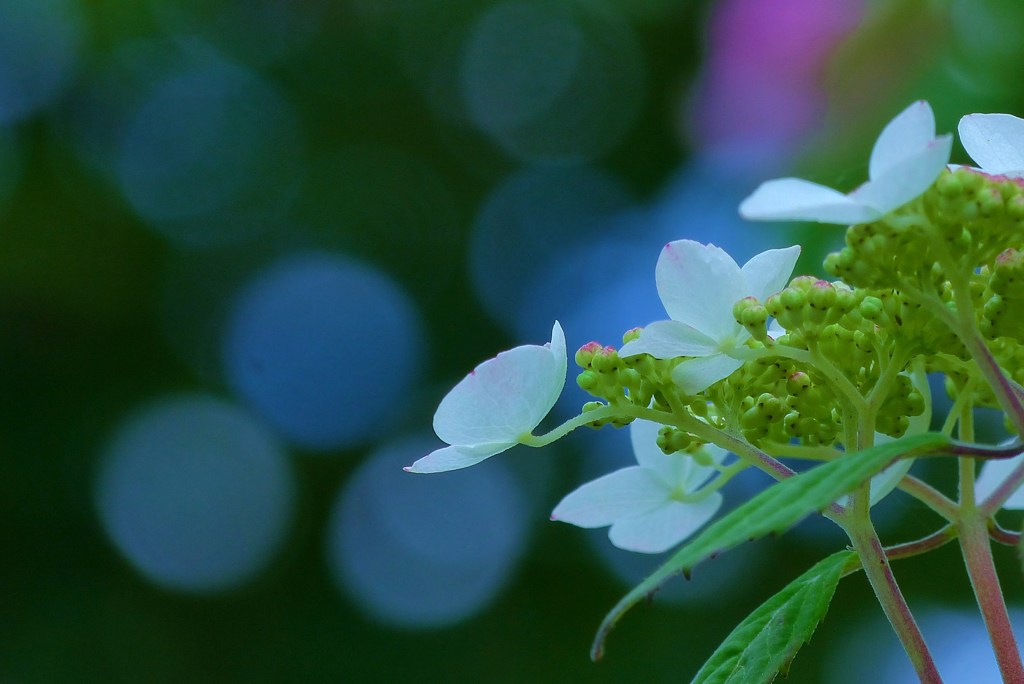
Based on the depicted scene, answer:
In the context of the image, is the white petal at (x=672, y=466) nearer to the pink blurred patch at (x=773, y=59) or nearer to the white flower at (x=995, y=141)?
the white flower at (x=995, y=141)

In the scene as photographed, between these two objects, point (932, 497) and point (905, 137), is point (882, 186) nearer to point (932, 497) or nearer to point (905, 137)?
point (905, 137)

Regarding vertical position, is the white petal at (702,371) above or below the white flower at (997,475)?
above

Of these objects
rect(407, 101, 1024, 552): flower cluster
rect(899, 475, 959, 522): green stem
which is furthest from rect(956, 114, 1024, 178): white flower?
rect(899, 475, 959, 522): green stem

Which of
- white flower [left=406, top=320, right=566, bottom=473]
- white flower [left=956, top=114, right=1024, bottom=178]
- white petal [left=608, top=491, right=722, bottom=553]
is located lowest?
white petal [left=608, top=491, right=722, bottom=553]

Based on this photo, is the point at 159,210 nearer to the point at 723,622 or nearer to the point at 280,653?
the point at 280,653

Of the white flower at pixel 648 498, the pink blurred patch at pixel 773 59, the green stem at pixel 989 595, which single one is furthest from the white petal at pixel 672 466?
the pink blurred patch at pixel 773 59

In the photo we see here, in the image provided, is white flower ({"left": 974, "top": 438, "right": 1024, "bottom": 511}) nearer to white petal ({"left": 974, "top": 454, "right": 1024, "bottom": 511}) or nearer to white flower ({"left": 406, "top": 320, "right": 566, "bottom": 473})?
white petal ({"left": 974, "top": 454, "right": 1024, "bottom": 511})
